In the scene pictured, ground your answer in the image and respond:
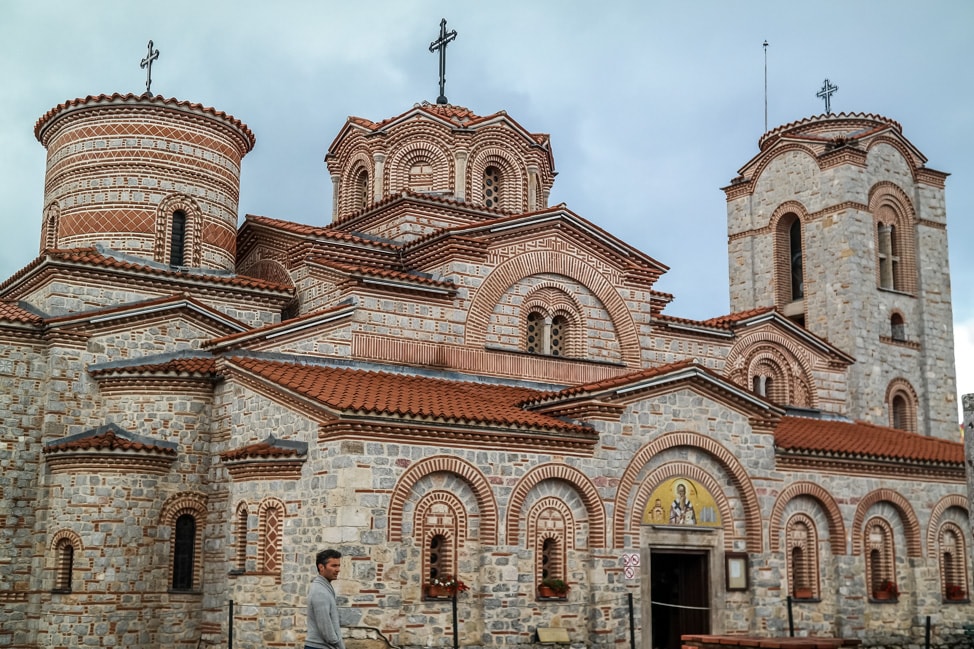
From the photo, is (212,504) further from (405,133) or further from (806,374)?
(806,374)

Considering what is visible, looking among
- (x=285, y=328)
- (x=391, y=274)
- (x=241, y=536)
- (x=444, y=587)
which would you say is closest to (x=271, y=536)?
(x=241, y=536)

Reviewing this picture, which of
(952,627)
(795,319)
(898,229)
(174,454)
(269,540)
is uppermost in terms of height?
(898,229)

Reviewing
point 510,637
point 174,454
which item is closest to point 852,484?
point 510,637

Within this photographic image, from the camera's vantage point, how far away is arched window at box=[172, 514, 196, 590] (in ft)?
56.7

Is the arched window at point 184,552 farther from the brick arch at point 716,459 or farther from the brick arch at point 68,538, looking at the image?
the brick arch at point 716,459

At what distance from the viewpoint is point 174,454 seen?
56.5 ft

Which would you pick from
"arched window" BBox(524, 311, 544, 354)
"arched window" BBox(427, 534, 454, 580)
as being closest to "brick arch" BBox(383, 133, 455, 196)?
"arched window" BBox(524, 311, 544, 354)

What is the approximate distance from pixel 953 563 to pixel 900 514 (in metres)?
1.72

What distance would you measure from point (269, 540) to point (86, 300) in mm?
5938

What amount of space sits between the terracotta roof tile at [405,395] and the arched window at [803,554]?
5057 millimetres

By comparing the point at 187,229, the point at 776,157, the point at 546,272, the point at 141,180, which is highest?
the point at 776,157

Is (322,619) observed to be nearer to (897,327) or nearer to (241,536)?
(241,536)

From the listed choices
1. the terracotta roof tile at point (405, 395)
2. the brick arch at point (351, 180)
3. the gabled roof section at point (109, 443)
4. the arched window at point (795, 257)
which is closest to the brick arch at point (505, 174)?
the brick arch at point (351, 180)

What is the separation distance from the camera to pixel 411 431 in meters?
15.2
